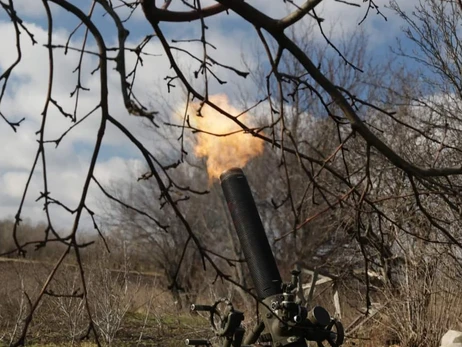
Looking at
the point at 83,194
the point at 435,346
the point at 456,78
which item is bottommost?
the point at 435,346

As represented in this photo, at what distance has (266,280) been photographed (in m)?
5.21

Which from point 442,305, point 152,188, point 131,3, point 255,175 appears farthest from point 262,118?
point 131,3

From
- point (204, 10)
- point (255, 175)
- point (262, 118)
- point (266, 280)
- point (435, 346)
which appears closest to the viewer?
point (204, 10)

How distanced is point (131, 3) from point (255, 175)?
22056 millimetres

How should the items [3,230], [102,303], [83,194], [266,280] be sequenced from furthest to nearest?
1. [3,230]
2. [102,303]
3. [266,280]
4. [83,194]

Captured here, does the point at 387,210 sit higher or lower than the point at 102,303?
higher

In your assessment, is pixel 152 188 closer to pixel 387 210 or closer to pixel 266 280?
pixel 387 210

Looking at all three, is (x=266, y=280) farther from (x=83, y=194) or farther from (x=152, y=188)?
(x=152, y=188)

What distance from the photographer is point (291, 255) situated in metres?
23.6

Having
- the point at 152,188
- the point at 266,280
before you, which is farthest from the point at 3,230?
the point at 266,280

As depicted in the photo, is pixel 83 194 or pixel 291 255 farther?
pixel 291 255

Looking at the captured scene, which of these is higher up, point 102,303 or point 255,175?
point 255,175

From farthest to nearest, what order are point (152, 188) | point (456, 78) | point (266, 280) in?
point (152, 188) → point (456, 78) → point (266, 280)

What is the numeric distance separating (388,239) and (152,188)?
62.6ft
